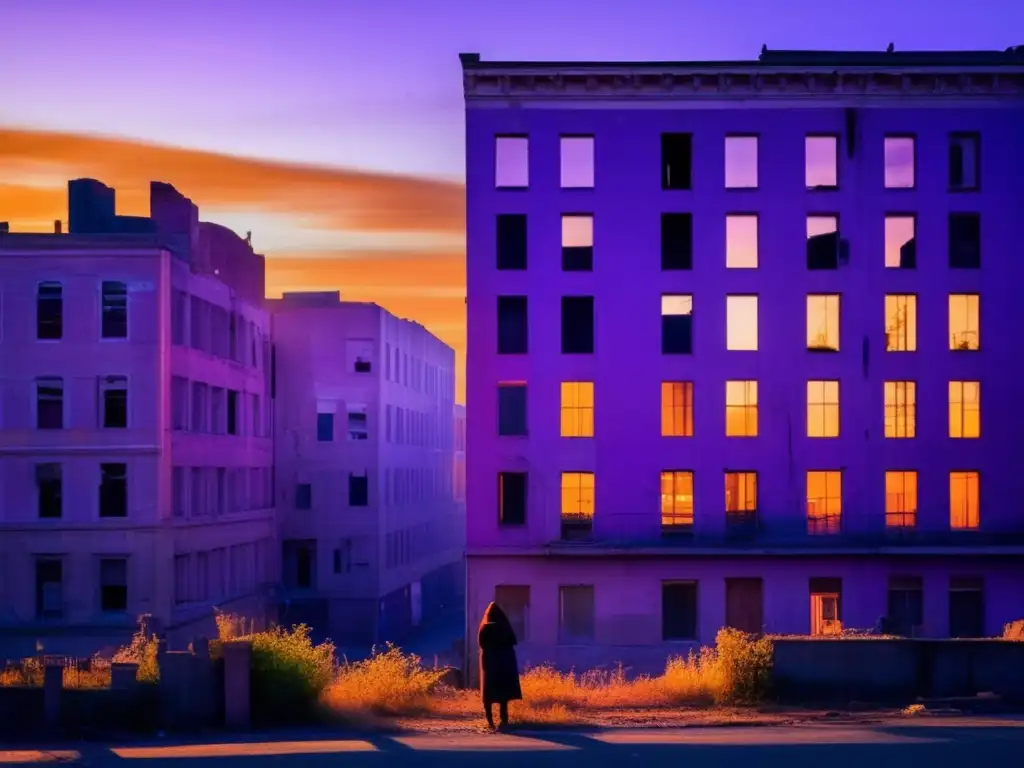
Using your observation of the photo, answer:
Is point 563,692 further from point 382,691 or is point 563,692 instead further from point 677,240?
point 677,240

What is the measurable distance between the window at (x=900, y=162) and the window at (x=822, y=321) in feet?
14.7

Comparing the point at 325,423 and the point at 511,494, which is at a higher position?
the point at 325,423

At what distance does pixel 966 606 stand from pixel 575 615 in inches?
509

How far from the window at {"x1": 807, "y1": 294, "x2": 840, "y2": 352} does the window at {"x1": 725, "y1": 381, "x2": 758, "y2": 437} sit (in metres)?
2.56

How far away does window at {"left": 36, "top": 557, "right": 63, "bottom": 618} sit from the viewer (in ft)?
148

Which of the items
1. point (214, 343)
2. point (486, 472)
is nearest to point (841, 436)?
point (486, 472)

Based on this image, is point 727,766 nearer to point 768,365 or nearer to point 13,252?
point 768,365

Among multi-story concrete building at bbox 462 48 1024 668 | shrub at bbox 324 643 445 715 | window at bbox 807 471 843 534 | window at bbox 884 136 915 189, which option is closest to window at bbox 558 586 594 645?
multi-story concrete building at bbox 462 48 1024 668

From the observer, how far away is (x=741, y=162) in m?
43.4

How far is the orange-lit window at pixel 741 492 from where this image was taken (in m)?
43.0

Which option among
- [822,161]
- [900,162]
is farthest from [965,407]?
[822,161]

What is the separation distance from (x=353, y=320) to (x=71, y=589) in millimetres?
21560

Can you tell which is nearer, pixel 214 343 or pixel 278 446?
pixel 214 343

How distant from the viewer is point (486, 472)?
42812mm
